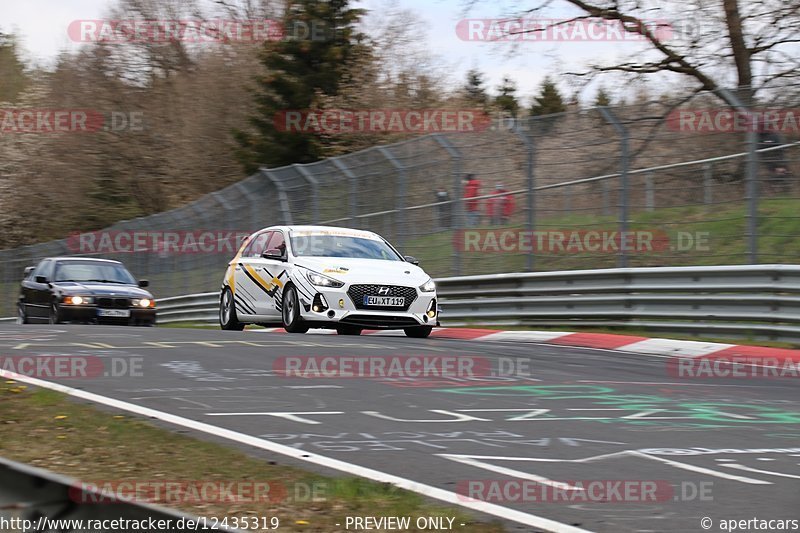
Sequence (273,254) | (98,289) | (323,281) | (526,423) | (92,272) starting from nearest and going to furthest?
(526,423) → (323,281) → (273,254) → (98,289) → (92,272)

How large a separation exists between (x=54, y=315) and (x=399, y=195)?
640 centimetres

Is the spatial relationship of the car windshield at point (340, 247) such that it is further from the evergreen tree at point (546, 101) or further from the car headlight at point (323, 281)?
the evergreen tree at point (546, 101)

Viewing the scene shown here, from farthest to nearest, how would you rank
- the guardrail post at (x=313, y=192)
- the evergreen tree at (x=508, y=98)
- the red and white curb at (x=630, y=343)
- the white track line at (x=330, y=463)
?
the evergreen tree at (x=508, y=98) < the guardrail post at (x=313, y=192) < the red and white curb at (x=630, y=343) < the white track line at (x=330, y=463)

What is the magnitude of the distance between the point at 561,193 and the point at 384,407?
891cm

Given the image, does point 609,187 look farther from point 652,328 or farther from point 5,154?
point 5,154

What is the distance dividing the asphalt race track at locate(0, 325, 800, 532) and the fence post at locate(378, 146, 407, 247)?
24.5 feet

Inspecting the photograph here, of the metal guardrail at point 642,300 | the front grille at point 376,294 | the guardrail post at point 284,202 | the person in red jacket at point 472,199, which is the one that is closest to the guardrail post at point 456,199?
the person in red jacket at point 472,199

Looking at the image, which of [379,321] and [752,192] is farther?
[379,321]

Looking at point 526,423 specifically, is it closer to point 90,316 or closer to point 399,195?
point 399,195

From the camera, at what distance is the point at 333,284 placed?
14398 millimetres

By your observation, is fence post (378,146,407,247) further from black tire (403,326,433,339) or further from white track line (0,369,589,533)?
white track line (0,369,589,533)

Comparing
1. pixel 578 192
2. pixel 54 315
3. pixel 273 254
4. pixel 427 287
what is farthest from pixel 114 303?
pixel 578 192

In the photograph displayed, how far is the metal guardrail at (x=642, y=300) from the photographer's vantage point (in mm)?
12820

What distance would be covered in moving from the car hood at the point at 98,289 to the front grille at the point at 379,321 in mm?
6758
